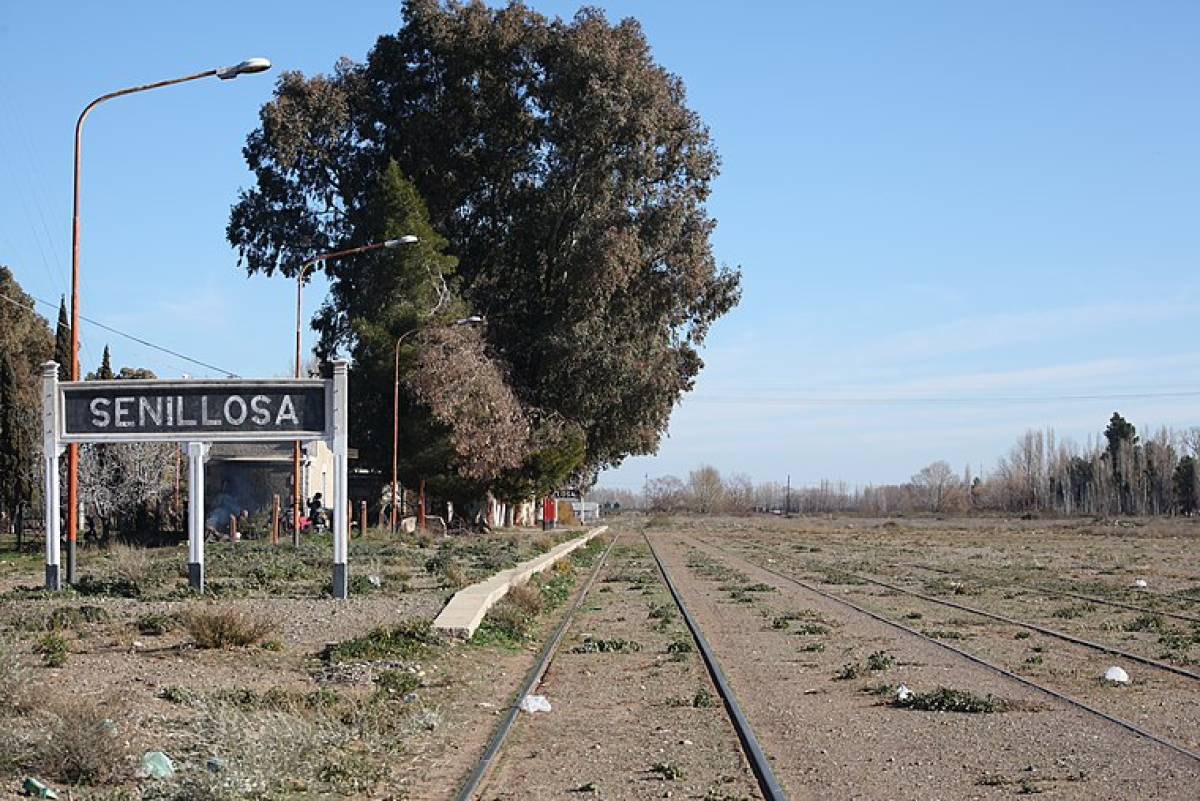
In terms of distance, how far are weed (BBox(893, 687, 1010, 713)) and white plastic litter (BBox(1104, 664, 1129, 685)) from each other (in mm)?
2286

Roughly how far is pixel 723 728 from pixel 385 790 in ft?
11.6

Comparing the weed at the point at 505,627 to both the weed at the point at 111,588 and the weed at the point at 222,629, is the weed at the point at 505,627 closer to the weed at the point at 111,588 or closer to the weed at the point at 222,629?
the weed at the point at 222,629

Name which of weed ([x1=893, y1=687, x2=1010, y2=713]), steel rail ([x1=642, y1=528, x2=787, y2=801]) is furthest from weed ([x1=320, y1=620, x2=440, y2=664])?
weed ([x1=893, y1=687, x2=1010, y2=713])

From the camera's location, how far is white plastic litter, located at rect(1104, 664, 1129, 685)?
14.9 metres

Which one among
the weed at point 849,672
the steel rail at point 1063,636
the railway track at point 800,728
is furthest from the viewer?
the steel rail at point 1063,636

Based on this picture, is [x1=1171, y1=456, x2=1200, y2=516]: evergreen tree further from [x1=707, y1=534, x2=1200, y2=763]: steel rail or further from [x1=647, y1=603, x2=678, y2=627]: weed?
[x1=647, y1=603, x2=678, y2=627]: weed

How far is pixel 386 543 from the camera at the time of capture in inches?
1654

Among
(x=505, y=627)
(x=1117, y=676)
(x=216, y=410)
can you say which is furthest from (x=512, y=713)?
(x=216, y=410)

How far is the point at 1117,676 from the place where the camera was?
1509 cm

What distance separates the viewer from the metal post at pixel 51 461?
22094 mm

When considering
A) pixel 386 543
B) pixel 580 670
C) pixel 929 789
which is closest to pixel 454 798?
pixel 929 789

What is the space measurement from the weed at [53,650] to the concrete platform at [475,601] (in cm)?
479

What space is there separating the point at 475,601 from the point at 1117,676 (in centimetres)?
997

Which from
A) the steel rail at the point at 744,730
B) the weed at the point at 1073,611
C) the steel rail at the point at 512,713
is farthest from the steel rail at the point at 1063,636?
the steel rail at the point at 512,713
